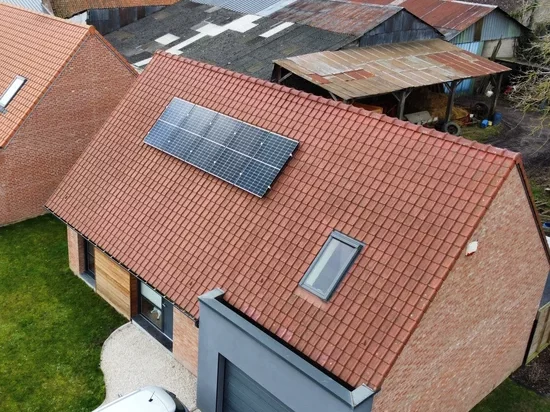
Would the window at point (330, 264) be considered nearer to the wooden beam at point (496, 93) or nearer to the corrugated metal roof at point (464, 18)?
the wooden beam at point (496, 93)

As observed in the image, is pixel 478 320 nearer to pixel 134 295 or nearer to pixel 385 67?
pixel 134 295

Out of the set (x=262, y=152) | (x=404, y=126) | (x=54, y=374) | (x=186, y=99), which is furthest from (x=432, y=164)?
(x=54, y=374)

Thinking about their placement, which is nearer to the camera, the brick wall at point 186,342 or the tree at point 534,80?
the brick wall at point 186,342

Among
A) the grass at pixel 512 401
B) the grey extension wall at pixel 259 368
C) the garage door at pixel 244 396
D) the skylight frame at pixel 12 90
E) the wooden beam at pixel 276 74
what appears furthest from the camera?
the wooden beam at pixel 276 74

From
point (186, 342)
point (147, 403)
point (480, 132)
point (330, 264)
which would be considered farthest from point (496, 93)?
point (147, 403)

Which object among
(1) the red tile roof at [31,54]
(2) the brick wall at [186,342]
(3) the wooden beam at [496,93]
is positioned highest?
(1) the red tile roof at [31,54]

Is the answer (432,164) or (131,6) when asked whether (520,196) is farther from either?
(131,6)

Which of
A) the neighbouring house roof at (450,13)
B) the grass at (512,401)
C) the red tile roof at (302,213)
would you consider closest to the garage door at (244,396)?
the red tile roof at (302,213)
